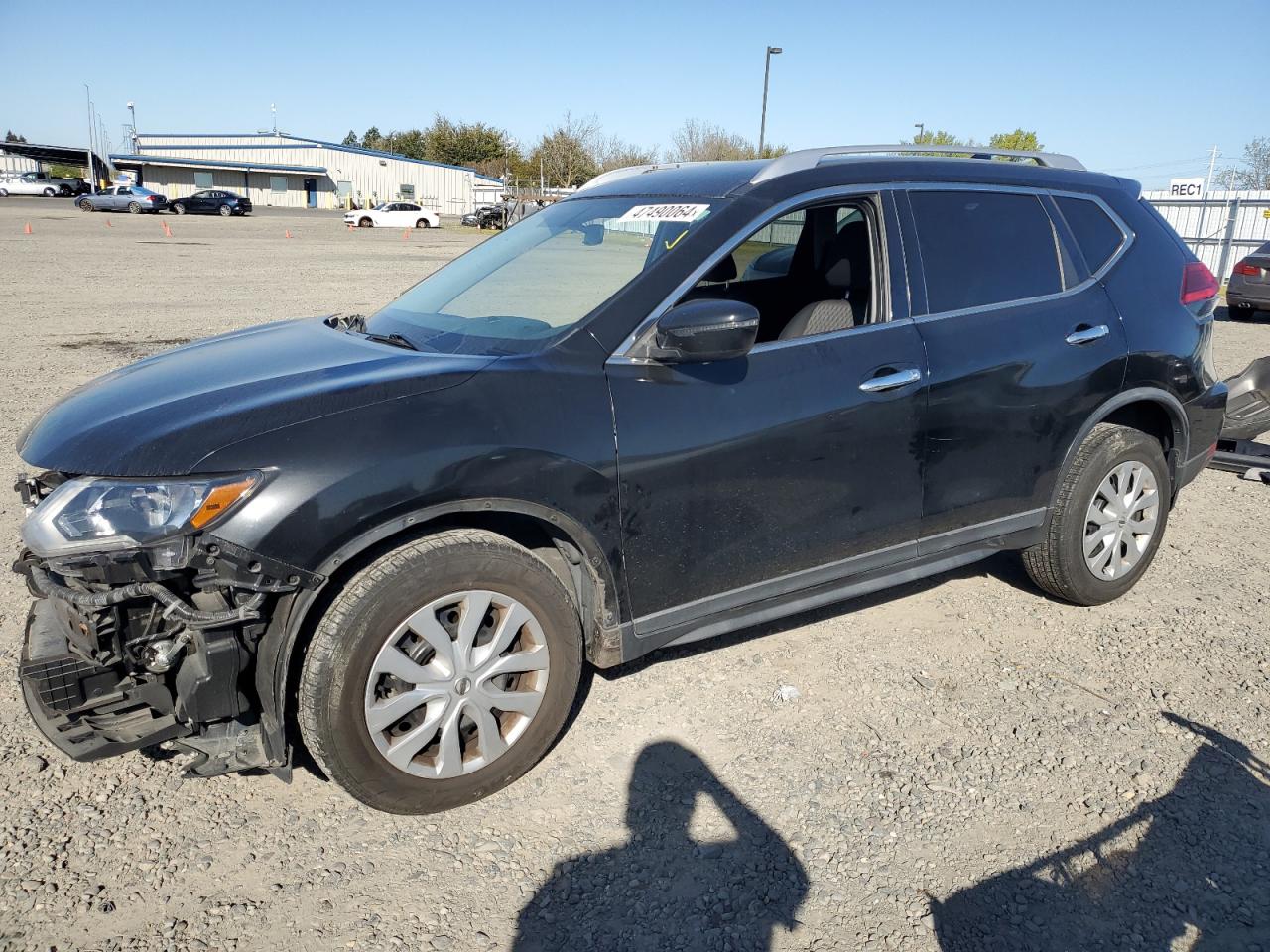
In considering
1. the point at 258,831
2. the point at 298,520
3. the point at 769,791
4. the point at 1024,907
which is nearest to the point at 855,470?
the point at 769,791

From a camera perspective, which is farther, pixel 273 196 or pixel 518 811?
pixel 273 196

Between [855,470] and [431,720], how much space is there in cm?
175

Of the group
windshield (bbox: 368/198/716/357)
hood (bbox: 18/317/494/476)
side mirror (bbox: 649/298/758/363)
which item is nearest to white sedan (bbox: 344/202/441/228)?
windshield (bbox: 368/198/716/357)

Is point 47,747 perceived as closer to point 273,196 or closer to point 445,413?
point 445,413

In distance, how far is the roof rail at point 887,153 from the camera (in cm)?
357

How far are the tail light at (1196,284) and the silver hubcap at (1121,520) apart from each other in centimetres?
87

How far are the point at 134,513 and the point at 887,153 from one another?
10.2 feet

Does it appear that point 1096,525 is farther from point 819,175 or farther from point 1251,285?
point 1251,285

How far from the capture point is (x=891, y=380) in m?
3.53

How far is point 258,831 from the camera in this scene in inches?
114

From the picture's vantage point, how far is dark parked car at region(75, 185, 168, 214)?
50.0 meters

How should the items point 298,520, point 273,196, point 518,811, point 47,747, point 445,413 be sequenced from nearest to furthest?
1. point 298,520
2. point 445,413
3. point 518,811
4. point 47,747
5. point 273,196

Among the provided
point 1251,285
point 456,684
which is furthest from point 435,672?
point 1251,285

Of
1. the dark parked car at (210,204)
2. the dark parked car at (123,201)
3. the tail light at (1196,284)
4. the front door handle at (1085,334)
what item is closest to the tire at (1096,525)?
the front door handle at (1085,334)
